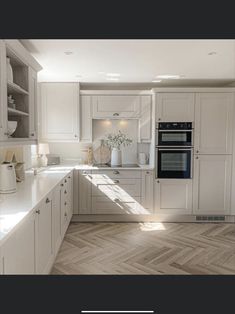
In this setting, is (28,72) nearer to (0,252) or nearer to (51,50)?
(51,50)

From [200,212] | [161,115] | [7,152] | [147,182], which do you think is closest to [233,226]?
[200,212]

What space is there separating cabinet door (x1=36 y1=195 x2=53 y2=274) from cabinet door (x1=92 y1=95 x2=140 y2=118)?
2189mm

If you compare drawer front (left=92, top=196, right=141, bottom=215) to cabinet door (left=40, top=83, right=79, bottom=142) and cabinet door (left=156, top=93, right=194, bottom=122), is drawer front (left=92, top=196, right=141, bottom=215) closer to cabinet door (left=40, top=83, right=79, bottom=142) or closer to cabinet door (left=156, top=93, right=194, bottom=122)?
cabinet door (left=40, top=83, right=79, bottom=142)

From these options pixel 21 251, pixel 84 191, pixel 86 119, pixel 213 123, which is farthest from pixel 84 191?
pixel 21 251

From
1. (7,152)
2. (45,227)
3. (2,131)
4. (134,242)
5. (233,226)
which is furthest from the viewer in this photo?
(233,226)

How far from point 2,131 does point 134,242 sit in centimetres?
221

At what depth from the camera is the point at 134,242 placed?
Result: 3402mm

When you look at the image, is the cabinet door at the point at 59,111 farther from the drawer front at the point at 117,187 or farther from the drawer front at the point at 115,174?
the drawer front at the point at 117,187

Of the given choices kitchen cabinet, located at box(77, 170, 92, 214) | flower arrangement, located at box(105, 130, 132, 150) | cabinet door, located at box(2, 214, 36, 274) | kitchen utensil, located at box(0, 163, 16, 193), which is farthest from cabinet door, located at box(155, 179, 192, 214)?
cabinet door, located at box(2, 214, 36, 274)

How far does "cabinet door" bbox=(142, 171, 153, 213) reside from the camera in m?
4.10

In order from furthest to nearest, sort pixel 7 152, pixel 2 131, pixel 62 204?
pixel 62 204
pixel 7 152
pixel 2 131

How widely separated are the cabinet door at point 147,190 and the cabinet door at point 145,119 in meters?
0.63

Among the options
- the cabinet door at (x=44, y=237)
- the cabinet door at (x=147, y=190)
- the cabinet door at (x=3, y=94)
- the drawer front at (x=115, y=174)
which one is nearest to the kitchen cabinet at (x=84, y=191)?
the drawer front at (x=115, y=174)

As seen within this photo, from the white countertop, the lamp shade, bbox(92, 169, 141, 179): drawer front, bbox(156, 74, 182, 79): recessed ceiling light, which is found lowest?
bbox(92, 169, 141, 179): drawer front
